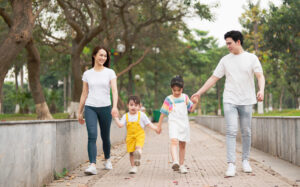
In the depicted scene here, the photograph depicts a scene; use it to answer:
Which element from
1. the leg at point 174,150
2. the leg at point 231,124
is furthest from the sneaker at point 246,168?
the leg at point 174,150

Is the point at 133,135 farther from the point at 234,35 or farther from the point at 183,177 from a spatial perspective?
the point at 234,35

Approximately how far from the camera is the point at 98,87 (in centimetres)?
623

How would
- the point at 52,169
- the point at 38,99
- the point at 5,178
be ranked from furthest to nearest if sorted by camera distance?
1. the point at 38,99
2. the point at 52,169
3. the point at 5,178

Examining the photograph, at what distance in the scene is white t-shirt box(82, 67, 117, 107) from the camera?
623cm

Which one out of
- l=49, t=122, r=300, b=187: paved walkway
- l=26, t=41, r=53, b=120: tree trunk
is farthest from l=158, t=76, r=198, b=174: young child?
l=26, t=41, r=53, b=120: tree trunk

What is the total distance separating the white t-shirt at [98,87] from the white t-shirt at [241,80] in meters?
1.85

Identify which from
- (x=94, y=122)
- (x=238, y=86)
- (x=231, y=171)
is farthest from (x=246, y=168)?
(x=94, y=122)

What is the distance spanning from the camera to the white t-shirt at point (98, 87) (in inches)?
245

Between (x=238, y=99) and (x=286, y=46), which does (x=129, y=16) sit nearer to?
(x=286, y=46)

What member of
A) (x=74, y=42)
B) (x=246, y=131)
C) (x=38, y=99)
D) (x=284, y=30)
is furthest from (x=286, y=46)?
(x=246, y=131)

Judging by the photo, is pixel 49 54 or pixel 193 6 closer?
pixel 193 6

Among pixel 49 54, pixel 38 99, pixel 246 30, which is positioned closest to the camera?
pixel 38 99

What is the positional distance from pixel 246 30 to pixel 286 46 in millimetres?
10521

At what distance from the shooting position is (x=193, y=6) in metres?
20.0
